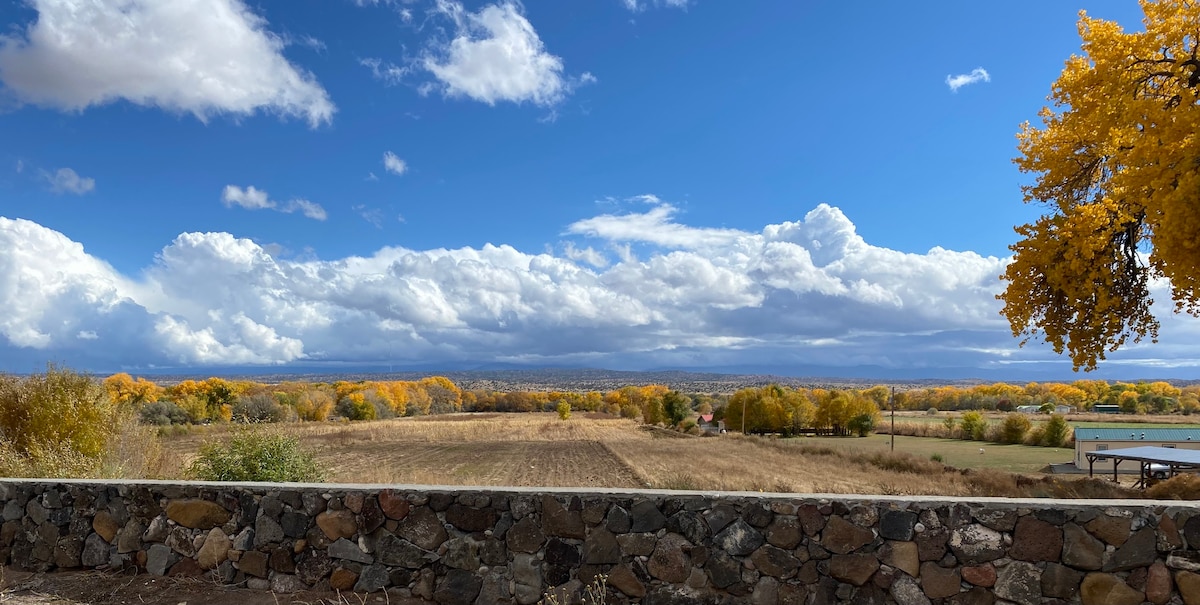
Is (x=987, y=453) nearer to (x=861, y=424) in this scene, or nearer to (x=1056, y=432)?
(x=1056, y=432)

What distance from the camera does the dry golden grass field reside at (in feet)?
100

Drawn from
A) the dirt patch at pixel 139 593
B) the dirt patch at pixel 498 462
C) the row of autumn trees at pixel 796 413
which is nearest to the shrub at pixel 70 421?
the dirt patch at pixel 139 593

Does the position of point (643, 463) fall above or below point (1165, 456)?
below

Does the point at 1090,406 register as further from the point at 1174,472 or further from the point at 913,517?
the point at 913,517

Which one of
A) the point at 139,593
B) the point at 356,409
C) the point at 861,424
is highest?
the point at 139,593

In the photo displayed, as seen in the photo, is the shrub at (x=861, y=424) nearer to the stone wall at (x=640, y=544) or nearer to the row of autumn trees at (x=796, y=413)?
the row of autumn trees at (x=796, y=413)

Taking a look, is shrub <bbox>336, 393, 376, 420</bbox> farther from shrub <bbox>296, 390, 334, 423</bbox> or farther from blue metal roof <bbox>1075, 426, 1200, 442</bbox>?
blue metal roof <bbox>1075, 426, 1200, 442</bbox>

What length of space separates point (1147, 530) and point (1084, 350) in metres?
11.9

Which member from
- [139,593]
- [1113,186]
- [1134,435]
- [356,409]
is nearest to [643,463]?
[1113,186]

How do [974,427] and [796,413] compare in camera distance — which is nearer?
[974,427]

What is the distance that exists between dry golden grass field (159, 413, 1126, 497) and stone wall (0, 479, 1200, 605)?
16370mm

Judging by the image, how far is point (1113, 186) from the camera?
525 inches

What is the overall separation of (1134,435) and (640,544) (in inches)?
2544

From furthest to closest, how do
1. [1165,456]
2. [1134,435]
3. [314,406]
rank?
[314,406] → [1134,435] → [1165,456]
